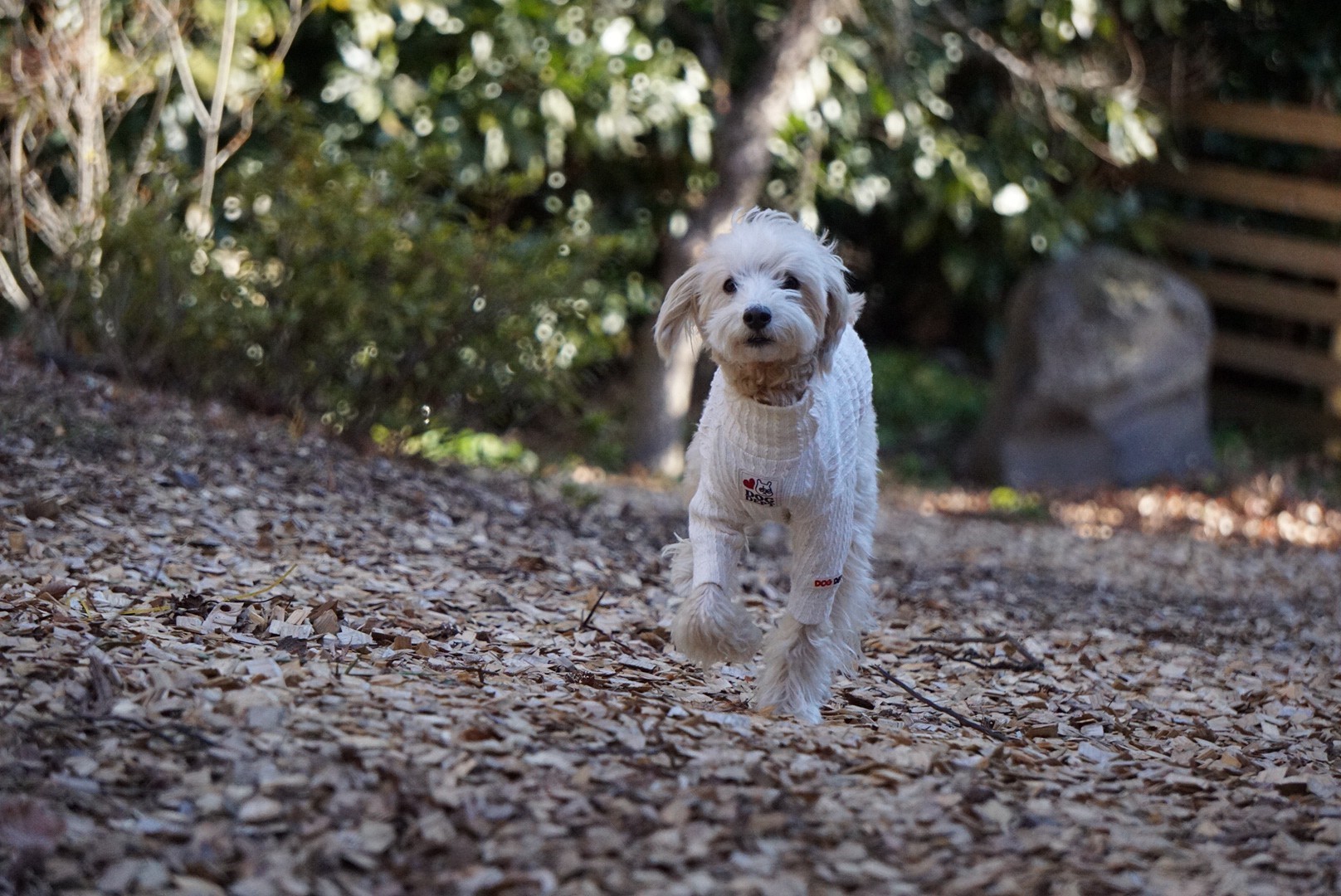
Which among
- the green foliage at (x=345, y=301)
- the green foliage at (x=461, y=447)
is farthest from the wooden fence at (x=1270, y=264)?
the green foliage at (x=345, y=301)


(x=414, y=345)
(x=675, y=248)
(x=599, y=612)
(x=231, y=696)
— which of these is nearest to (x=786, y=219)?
(x=599, y=612)

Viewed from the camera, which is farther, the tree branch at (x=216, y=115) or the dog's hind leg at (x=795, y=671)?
the tree branch at (x=216, y=115)

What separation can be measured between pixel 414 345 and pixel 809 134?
378cm

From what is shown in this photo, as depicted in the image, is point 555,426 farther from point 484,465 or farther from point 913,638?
point 913,638

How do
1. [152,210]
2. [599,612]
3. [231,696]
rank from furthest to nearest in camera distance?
[152,210] < [599,612] < [231,696]

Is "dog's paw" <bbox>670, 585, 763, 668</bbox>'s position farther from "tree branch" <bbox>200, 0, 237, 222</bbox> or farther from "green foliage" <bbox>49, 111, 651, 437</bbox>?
"tree branch" <bbox>200, 0, 237, 222</bbox>

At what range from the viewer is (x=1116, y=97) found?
985 centimetres

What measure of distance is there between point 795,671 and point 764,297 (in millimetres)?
966

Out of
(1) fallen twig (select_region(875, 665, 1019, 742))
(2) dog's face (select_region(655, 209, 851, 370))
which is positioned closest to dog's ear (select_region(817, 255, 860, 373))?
(2) dog's face (select_region(655, 209, 851, 370))

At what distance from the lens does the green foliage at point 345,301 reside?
6.50m

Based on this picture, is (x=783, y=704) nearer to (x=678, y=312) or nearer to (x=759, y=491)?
(x=759, y=491)

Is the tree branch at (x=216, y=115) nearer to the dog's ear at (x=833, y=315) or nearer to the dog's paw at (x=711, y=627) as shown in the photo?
the dog's ear at (x=833, y=315)

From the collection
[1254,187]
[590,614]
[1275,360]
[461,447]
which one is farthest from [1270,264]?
[590,614]

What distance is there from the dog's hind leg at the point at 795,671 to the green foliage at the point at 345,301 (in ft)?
10.2
